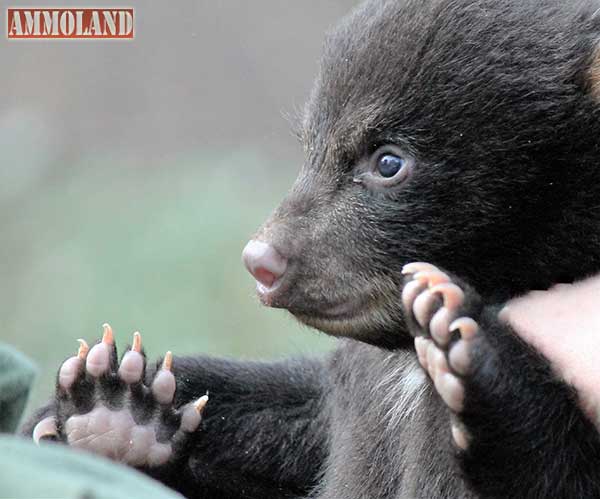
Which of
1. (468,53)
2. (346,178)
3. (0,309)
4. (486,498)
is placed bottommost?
(0,309)

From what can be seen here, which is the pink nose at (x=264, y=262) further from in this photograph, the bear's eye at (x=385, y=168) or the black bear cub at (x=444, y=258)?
the bear's eye at (x=385, y=168)

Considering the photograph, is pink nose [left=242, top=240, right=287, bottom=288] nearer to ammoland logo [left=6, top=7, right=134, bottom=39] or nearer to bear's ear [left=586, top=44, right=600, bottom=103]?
bear's ear [left=586, top=44, right=600, bottom=103]

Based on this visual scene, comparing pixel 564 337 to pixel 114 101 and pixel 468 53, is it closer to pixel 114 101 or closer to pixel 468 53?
pixel 468 53

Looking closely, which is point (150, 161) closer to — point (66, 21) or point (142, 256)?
point (142, 256)

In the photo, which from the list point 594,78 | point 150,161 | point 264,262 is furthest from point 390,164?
point 150,161

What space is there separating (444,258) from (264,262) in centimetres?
56

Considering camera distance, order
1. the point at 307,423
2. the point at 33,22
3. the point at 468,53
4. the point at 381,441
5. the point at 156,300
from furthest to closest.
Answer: the point at 156,300, the point at 33,22, the point at 307,423, the point at 381,441, the point at 468,53

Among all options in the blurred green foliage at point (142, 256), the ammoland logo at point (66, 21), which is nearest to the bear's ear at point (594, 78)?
the ammoland logo at point (66, 21)

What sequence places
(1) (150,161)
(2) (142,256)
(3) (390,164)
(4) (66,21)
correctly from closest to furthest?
(3) (390,164) → (4) (66,21) → (2) (142,256) → (1) (150,161)

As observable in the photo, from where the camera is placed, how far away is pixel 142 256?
33.2 ft

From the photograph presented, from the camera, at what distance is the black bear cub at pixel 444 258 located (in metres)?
3.35

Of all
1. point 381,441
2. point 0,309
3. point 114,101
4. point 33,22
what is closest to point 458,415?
point 381,441

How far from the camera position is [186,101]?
11.1 metres

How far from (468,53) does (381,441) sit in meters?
1.34
